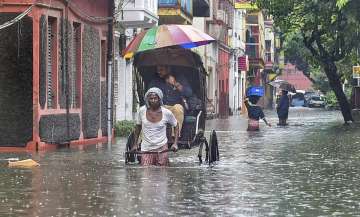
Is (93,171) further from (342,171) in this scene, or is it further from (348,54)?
(348,54)

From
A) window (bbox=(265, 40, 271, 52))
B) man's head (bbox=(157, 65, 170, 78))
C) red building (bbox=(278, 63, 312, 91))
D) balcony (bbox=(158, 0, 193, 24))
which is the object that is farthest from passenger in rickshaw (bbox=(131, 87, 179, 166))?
red building (bbox=(278, 63, 312, 91))

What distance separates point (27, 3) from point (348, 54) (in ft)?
85.0

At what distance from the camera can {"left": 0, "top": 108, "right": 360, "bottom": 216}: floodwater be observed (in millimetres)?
11477

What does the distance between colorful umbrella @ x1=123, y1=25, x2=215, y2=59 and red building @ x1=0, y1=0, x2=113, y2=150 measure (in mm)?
3797

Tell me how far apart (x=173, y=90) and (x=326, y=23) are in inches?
840

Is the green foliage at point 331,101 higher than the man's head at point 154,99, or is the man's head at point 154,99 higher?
the man's head at point 154,99

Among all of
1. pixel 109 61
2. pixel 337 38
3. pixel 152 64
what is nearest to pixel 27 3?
pixel 152 64

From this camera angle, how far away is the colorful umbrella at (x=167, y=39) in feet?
63.3

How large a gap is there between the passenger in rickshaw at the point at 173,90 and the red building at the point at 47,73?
4.09 m

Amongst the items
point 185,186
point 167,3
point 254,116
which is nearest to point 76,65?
point 254,116

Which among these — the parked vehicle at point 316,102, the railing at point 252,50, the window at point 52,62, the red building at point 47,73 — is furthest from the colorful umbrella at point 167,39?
the parked vehicle at point 316,102

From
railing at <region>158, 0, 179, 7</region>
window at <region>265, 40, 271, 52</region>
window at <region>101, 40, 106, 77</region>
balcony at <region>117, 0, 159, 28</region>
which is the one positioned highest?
window at <region>265, 40, 271, 52</region>

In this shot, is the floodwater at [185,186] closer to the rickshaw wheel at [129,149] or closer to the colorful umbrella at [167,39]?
the rickshaw wheel at [129,149]

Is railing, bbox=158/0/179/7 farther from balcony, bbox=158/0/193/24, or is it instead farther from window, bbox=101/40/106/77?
window, bbox=101/40/106/77
